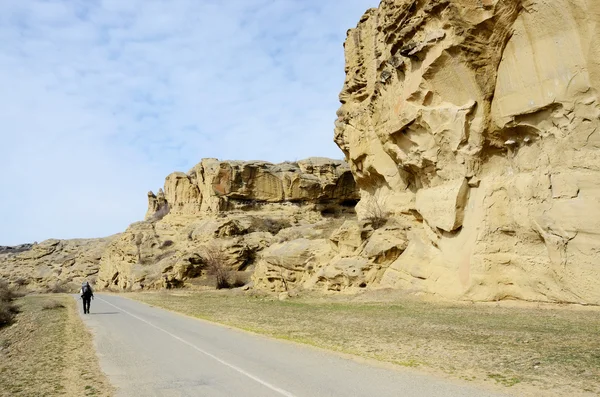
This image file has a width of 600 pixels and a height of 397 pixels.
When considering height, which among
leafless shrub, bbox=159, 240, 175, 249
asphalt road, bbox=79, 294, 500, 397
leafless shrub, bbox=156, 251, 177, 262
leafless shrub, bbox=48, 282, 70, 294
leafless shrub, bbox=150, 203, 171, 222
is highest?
leafless shrub, bbox=150, 203, 171, 222

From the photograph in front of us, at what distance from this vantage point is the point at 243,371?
27.0 ft

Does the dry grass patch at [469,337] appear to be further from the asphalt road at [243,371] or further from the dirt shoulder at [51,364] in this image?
the dirt shoulder at [51,364]

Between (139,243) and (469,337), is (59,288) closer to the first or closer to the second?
(139,243)

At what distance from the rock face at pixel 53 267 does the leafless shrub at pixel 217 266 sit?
30467mm

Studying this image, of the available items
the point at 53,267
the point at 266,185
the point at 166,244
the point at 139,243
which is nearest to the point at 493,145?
the point at 266,185

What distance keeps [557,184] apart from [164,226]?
53583 millimetres

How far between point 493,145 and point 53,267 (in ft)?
259

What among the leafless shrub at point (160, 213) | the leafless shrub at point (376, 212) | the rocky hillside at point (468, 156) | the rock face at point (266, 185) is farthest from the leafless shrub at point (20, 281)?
the leafless shrub at point (376, 212)

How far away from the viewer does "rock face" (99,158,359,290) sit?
48.8 meters

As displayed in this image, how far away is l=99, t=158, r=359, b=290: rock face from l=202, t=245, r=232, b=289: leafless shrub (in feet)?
3.27

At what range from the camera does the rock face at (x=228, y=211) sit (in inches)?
1922

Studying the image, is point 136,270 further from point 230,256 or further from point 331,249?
point 331,249

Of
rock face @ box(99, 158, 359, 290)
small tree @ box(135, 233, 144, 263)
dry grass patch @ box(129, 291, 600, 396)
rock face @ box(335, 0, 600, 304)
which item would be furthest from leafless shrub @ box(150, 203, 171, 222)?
dry grass patch @ box(129, 291, 600, 396)

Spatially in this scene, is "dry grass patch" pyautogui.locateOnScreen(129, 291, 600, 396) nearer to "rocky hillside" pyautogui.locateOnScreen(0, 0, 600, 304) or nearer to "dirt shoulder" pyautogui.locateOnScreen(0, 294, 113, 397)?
"rocky hillside" pyautogui.locateOnScreen(0, 0, 600, 304)
